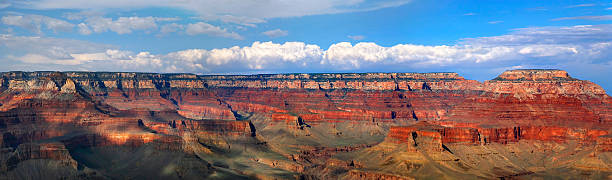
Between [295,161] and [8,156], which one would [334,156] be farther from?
[8,156]

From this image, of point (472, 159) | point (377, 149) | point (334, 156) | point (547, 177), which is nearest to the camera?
point (547, 177)

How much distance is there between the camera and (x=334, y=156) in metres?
168

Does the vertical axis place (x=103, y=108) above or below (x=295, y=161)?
above

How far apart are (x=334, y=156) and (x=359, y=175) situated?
34.1 meters

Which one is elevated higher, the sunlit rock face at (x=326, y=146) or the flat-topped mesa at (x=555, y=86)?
the flat-topped mesa at (x=555, y=86)

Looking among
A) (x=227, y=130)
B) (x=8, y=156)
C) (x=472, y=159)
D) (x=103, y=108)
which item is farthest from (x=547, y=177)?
(x=103, y=108)

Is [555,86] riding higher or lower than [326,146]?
higher

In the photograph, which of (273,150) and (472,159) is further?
(273,150)

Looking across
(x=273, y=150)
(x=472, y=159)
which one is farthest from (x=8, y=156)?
(x=472, y=159)

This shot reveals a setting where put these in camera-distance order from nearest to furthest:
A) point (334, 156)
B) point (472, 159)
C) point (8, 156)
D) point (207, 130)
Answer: point (8, 156)
point (472, 159)
point (334, 156)
point (207, 130)

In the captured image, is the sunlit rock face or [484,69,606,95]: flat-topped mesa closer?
the sunlit rock face

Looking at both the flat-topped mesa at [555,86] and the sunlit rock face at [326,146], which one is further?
the flat-topped mesa at [555,86]

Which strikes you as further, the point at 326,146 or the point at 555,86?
the point at 326,146

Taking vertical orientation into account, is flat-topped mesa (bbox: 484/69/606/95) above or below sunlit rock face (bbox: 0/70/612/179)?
above
